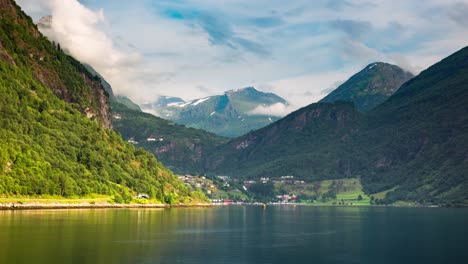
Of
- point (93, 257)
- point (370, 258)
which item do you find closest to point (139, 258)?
point (93, 257)

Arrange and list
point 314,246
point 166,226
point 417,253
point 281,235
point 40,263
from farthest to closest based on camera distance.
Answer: point 166,226
point 281,235
point 314,246
point 417,253
point 40,263

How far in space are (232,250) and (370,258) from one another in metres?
25.8

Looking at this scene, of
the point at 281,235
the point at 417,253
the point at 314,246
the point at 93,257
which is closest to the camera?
the point at 93,257

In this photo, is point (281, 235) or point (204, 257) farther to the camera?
point (281, 235)

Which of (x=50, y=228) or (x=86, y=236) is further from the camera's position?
(x=50, y=228)

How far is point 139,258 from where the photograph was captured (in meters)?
98.6

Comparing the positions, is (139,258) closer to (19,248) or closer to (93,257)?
(93,257)

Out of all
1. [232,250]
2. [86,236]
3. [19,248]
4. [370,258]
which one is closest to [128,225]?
[86,236]

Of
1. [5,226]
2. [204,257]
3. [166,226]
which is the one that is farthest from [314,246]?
[5,226]

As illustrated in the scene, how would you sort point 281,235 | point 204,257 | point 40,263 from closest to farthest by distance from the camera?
point 40,263 → point 204,257 → point 281,235

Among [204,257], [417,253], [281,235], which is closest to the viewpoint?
[204,257]

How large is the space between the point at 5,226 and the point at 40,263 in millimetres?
51773

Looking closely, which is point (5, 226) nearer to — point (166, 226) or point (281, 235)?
point (166, 226)

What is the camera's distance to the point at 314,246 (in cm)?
12800
